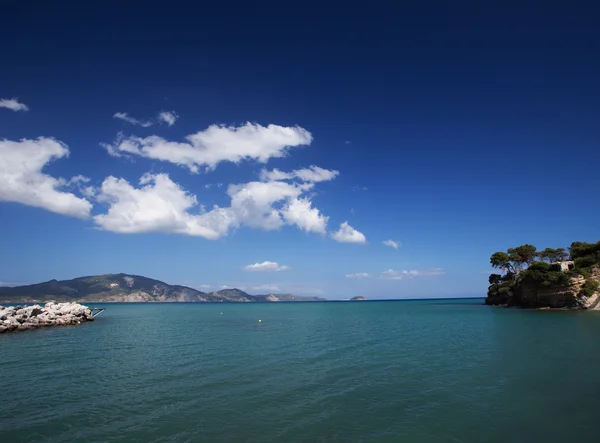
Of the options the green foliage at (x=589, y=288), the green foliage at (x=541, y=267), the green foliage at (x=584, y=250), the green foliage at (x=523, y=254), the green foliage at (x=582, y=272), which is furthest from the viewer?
the green foliage at (x=523, y=254)

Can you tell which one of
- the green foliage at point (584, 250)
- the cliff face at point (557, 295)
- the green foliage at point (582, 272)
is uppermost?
the green foliage at point (584, 250)

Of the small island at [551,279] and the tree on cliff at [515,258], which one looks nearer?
the small island at [551,279]

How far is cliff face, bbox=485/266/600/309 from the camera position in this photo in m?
66.9

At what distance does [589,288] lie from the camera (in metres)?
65.6

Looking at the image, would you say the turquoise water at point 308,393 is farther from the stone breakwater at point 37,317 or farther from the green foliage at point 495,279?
the green foliage at point 495,279

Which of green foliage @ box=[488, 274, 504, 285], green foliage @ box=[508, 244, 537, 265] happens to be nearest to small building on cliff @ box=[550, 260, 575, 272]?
green foliage @ box=[508, 244, 537, 265]

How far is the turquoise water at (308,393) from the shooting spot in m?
12.0

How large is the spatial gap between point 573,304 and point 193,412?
3233 inches

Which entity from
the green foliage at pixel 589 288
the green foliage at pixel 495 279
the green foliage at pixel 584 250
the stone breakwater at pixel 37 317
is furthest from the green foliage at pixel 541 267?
the stone breakwater at pixel 37 317

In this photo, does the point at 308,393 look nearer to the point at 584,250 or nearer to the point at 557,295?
the point at 557,295

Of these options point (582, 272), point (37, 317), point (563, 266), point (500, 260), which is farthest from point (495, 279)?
point (37, 317)

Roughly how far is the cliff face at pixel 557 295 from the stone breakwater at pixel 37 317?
94313mm

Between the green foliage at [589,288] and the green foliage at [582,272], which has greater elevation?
the green foliage at [582,272]

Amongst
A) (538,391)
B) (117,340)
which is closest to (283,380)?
(538,391)
